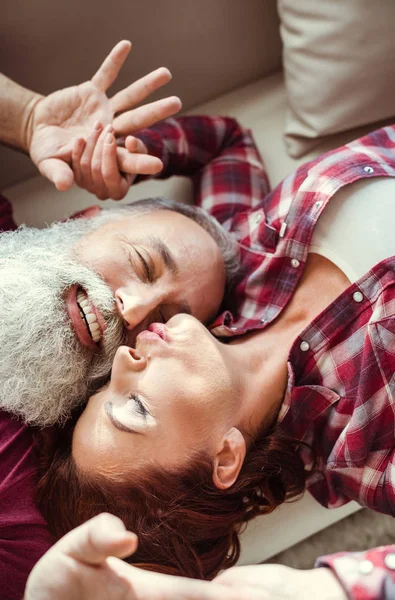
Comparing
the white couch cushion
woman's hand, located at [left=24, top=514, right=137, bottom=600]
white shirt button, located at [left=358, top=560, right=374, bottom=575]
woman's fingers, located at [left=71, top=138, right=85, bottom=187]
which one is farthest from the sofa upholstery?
woman's hand, located at [left=24, top=514, right=137, bottom=600]

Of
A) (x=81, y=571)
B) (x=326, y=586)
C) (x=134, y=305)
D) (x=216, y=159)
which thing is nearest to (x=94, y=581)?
(x=81, y=571)

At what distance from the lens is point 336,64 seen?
3.83 feet

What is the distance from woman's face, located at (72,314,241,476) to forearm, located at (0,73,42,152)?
1.82ft

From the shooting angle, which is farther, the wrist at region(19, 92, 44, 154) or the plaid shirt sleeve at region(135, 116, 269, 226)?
the plaid shirt sleeve at region(135, 116, 269, 226)

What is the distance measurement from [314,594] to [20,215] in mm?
1047

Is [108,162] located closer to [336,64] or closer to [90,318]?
[90,318]

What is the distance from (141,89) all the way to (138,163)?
150mm

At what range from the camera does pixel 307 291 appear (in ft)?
3.53

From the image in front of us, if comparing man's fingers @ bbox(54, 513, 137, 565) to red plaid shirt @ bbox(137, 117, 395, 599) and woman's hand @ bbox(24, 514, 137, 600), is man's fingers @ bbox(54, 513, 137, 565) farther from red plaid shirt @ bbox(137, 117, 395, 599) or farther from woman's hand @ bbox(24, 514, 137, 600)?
red plaid shirt @ bbox(137, 117, 395, 599)

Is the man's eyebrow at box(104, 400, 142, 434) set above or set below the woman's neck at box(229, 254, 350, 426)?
above

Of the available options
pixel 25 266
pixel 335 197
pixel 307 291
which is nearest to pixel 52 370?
pixel 25 266

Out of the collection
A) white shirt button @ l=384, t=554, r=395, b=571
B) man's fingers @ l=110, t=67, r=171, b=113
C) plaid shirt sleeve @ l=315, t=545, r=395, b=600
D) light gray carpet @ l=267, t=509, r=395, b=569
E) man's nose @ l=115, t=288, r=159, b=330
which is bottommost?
light gray carpet @ l=267, t=509, r=395, b=569

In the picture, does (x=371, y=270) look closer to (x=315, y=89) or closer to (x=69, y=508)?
(x=315, y=89)

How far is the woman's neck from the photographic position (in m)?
0.97
